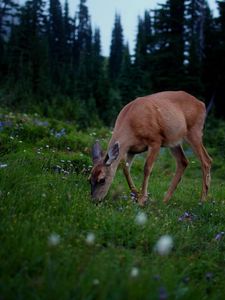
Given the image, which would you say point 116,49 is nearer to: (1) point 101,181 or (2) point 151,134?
(2) point 151,134

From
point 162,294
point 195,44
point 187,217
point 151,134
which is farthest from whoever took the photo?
point 195,44

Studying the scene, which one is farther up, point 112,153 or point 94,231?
point 112,153

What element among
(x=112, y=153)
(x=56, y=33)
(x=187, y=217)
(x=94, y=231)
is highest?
(x=56, y=33)

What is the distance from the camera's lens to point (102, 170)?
7168 millimetres

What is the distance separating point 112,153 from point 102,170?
0.32 metres

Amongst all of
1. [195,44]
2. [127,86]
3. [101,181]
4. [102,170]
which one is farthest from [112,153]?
[127,86]

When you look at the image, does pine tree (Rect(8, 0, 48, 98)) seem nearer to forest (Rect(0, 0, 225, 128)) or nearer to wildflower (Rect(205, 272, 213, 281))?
forest (Rect(0, 0, 225, 128))

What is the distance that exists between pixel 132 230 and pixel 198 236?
95 centimetres

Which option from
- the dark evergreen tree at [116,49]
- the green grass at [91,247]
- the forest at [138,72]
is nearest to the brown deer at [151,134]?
the green grass at [91,247]

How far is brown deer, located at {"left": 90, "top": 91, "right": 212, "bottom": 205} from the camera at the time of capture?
7461 millimetres

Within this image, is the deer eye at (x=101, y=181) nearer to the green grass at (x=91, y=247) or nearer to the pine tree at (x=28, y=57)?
the green grass at (x=91, y=247)

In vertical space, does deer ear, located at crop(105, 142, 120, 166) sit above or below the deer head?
above

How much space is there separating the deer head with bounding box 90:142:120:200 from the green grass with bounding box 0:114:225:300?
19 centimetres

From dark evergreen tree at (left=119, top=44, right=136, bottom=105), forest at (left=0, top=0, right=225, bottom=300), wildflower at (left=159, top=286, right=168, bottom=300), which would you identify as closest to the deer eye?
forest at (left=0, top=0, right=225, bottom=300)
